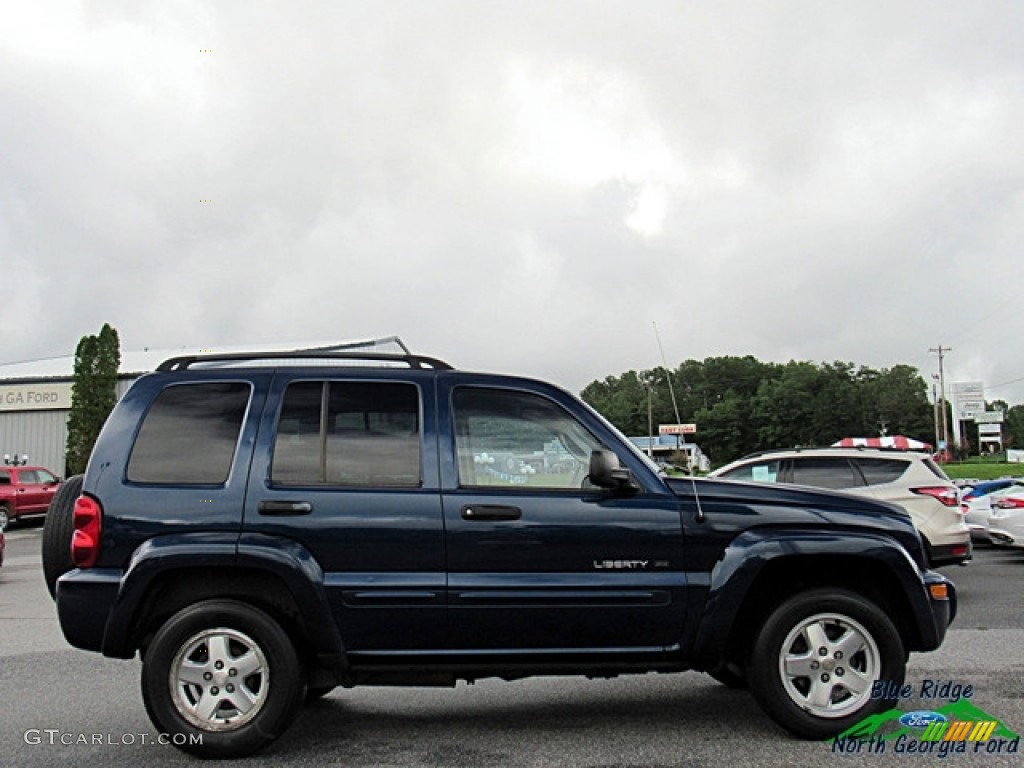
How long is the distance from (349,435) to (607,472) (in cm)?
136

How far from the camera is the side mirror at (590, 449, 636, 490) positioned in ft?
15.8

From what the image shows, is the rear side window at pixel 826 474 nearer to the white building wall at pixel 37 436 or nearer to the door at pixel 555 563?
the door at pixel 555 563

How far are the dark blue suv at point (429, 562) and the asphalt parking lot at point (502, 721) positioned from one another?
36 centimetres

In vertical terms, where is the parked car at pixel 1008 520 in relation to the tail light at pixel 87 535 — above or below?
below

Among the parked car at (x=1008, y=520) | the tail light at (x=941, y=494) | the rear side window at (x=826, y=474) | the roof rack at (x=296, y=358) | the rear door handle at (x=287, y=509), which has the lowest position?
the parked car at (x=1008, y=520)

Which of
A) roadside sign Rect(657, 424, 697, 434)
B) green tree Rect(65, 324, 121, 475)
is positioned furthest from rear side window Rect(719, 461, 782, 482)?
green tree Rect(65, 324, 121, 475)

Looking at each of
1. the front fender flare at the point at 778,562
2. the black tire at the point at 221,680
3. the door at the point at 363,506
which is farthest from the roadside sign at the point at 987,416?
the black tire at the point at 221,680

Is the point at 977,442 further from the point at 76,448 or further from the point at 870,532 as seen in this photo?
the point at 870,532

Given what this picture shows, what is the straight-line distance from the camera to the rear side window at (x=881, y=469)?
1116 cm

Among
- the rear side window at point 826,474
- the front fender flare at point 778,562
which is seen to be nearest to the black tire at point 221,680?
the front fender flare at point 778,562

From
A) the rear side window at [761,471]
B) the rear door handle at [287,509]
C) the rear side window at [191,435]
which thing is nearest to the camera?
the rear door handle at [287,509]

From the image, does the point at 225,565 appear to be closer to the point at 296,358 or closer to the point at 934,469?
the point at 296,358

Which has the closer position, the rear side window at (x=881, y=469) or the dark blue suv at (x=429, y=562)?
the dark blue suv at (x=429, y=562)

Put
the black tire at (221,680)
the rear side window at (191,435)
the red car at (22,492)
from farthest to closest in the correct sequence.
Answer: the red car at (22,492), the rear side window at (191,435), the black tire at (221,680)
